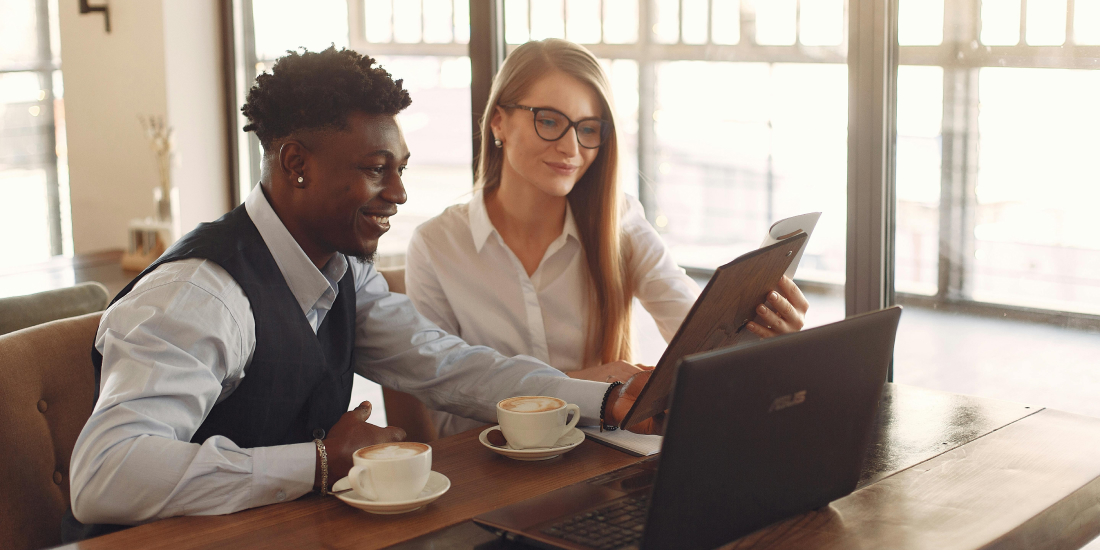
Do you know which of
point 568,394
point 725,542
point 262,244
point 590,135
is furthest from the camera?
point 590,135

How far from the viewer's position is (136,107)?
3.60 metres

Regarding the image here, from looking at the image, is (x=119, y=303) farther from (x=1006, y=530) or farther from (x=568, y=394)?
(x=1006, y=530)

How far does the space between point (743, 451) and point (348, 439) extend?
1.75 feet

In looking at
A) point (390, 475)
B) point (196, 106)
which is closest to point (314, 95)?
point (390, 475)

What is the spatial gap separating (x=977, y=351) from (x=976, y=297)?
129mm

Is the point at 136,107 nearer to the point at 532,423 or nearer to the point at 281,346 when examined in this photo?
the point at 281,346

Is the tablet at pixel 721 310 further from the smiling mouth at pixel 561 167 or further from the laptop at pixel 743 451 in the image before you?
the smiling mouth at pixel 561 167

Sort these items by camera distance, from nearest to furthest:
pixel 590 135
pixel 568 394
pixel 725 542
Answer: pixel 725 542
pixel 568 394
pixel 590 135

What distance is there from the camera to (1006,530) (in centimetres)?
100

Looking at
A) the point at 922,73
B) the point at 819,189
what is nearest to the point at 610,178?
the point at 819,189

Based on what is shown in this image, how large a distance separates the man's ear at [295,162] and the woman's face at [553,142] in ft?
2.18

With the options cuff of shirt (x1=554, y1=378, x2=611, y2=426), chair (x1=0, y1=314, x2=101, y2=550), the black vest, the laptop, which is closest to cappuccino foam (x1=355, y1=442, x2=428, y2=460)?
the laptop

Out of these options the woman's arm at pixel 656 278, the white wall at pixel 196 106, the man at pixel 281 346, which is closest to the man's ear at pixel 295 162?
the man at pixel 281 346

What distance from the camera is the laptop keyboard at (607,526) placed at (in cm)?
96
